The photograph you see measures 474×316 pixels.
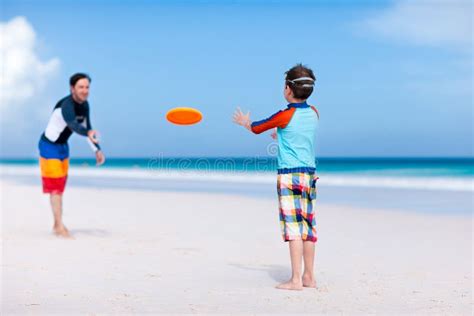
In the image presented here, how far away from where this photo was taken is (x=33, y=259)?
5609 millimetres

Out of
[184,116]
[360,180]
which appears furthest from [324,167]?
[184,116]

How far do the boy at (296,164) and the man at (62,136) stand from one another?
8.92ft

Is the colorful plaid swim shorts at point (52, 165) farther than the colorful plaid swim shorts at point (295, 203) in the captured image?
Yes

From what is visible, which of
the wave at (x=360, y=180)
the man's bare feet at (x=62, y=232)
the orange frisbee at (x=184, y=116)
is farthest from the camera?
the wave at (x=360, y=180)

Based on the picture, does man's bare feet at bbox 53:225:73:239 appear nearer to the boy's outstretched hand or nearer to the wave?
the boy's outstretched hand

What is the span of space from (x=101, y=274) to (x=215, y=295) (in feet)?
3.81

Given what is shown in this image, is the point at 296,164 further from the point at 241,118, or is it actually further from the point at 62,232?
the point at 62,232

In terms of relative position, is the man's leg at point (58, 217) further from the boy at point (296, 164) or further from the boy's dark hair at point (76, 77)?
the boy at point (296, 164)

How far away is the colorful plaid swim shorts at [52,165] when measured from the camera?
711 cm

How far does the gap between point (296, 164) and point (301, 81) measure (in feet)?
1.95

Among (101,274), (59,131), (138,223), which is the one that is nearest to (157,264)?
(101,274)

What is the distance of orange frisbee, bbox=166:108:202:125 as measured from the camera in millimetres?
6877

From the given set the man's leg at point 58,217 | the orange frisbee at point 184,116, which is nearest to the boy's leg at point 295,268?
the orange frisbee at point 184,116

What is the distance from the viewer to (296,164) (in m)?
4.49
